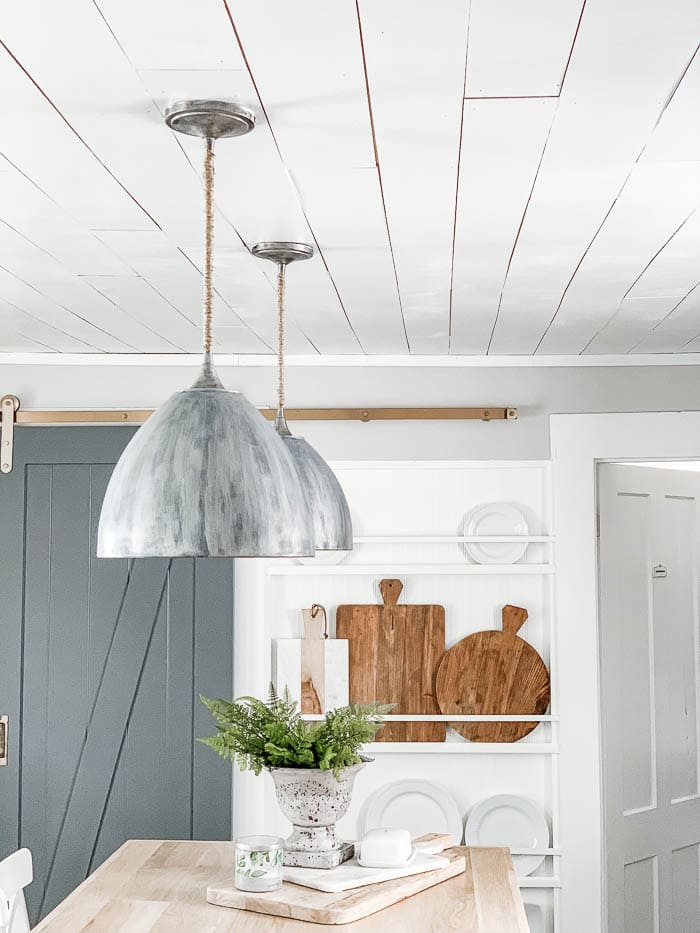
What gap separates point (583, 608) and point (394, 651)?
0.66 meters

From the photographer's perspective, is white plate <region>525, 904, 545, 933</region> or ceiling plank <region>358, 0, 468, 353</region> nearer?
ceiling plank <region>358, 0, 468, 353</region>

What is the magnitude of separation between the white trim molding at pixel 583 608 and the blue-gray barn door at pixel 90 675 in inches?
45.4

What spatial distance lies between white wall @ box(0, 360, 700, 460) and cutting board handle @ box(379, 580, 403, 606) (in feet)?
1.45

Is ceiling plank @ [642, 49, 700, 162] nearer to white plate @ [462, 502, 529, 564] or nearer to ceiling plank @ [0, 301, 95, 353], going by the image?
ceiling plank @ [0, 301, 95, 353]

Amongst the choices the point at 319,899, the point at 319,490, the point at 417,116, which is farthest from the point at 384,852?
the point at 417,116

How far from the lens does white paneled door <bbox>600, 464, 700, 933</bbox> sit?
13.1 ft

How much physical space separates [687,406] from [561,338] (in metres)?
0.59

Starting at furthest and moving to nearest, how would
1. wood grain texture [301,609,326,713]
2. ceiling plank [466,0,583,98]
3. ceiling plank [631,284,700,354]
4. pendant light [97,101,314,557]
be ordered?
wood grain texture [301,609,326,713], ceiling plank [631,284,700,354], pendant light [97,101,314,557], ceiling plank [466,0,583,98]

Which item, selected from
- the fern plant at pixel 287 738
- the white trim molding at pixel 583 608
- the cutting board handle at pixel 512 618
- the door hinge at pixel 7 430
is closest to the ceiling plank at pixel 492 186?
the white trim molding at pixel 583 608

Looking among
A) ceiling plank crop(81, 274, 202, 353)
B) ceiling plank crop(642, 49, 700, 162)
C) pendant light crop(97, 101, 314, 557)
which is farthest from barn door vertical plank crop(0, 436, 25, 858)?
ceiling plank crop(642, 49, 700, 162)

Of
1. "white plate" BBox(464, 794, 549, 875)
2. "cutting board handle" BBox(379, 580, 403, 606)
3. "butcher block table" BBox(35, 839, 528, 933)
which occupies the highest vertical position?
"cutting board handle" BBox(379, 580, 403, 606)

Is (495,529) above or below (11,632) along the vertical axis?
above

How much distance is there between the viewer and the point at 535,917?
12.2 feet

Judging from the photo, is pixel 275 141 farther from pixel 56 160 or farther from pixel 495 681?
pixel 495 681
